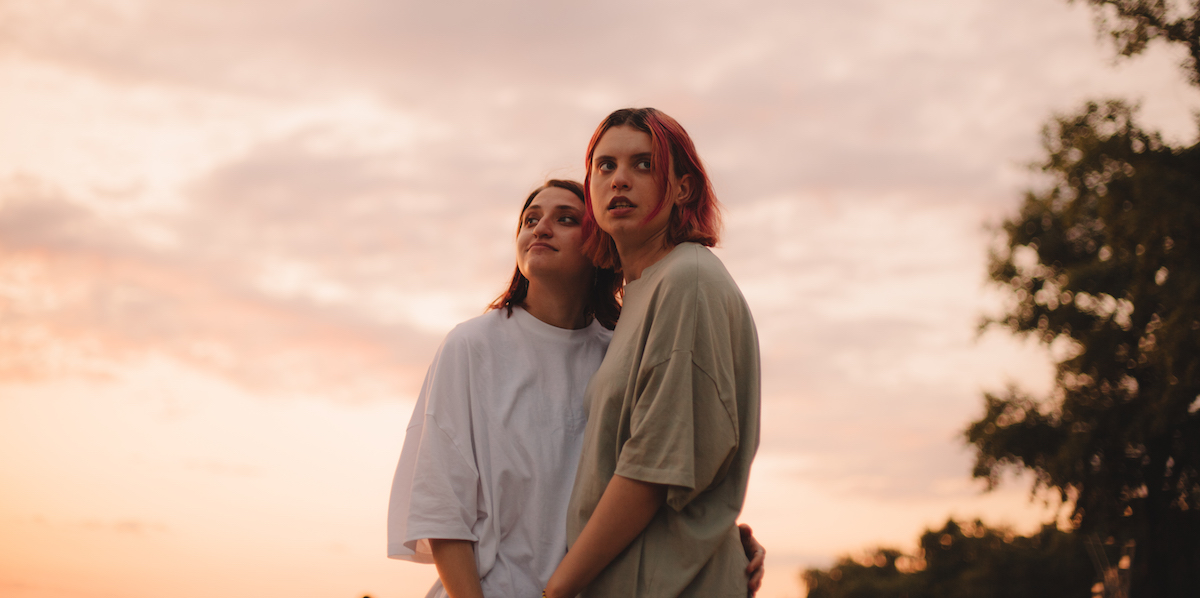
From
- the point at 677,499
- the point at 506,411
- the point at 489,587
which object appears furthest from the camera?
the point at 506,411

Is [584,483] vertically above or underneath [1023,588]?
underneath

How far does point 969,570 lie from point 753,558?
59.0 m

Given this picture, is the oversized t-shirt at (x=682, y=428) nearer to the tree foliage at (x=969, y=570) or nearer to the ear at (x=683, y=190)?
the ear at (x=683, y=190)

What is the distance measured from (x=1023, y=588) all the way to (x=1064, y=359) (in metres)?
35.1

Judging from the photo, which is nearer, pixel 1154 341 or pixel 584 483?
pixel 584 483

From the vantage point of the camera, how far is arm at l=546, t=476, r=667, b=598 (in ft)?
8.59

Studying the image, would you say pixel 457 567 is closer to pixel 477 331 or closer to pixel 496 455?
pixel 496 455

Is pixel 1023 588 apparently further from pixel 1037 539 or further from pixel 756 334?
pixel 756 334

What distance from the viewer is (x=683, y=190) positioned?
3088mm

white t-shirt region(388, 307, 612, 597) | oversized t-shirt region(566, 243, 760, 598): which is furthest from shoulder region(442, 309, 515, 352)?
oversized t-shirt region(566, 243, 760, 598)

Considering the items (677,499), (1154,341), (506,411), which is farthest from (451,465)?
(1154,341)

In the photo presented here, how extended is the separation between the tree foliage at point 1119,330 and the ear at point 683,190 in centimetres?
1597

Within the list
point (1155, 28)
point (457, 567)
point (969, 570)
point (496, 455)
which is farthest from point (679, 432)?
point (969, 570)

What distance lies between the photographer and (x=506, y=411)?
3342 mm
